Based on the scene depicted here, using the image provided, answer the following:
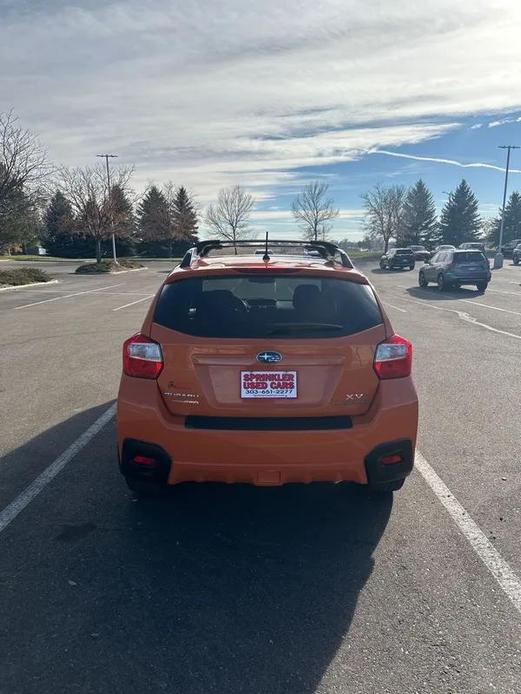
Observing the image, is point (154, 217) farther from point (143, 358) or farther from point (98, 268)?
point (143, 358)

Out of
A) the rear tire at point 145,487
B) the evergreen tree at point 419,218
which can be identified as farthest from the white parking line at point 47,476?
the evergreen tree at point 419,218

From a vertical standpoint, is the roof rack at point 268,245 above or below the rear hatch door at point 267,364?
above

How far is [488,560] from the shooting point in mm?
3215

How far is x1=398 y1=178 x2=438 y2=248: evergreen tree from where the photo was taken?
88000 millimetres

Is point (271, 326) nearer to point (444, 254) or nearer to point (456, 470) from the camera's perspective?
point (456, 470)

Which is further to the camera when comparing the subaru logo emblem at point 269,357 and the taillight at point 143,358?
the taillight at point 143,358

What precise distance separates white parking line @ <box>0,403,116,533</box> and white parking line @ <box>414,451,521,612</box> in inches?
114

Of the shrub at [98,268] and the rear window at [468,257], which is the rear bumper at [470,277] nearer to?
the rear window at [468,257]

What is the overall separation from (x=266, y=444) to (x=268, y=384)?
1.13ft

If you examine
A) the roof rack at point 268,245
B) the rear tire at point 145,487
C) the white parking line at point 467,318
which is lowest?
the white parking line at point 467,318

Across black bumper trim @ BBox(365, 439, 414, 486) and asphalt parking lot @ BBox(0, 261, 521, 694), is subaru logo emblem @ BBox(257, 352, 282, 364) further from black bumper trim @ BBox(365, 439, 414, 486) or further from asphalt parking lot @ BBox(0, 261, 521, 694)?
asphalt parking lot @ BBox(0, 261, 521, 694)

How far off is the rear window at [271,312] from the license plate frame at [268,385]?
23 cm

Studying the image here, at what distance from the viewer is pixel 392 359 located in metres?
3.38

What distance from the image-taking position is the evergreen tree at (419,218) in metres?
88.0
